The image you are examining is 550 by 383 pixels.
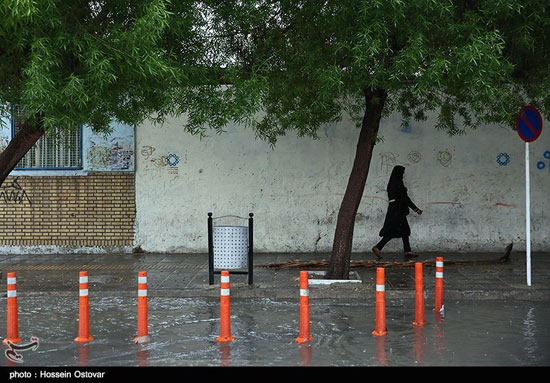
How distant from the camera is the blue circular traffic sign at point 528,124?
1168cm

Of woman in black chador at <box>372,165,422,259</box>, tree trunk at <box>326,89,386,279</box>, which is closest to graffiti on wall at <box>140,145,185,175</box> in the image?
woman in black chador at <box>372,165,422,259</box>

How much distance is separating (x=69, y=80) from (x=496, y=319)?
20.7ft

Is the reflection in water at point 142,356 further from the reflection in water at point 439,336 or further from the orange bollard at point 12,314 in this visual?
the reflection in water at point 439,336

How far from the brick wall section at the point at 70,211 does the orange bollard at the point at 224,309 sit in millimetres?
9353

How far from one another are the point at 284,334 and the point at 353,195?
4.53m

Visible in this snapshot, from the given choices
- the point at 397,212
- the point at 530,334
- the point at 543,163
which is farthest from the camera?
the point at 543,163

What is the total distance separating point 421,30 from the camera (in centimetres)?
1023

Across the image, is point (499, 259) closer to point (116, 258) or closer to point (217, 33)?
point (217, 33)

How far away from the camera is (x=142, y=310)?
7.83 m

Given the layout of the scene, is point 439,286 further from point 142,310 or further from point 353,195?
point 142,310

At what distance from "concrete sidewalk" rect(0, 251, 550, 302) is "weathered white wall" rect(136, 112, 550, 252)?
0.55 m

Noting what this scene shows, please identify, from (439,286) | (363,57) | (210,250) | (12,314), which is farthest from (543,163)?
(12,314)

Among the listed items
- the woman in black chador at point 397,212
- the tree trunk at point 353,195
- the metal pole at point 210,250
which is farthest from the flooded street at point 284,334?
the woman in black chador at point 397,212

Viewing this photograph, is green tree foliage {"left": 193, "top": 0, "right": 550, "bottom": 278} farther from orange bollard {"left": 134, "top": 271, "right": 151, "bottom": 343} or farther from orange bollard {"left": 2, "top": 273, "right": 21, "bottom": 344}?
orange bollard {"left": 2, "top": 273, "right": 21, "bottom": 344}
